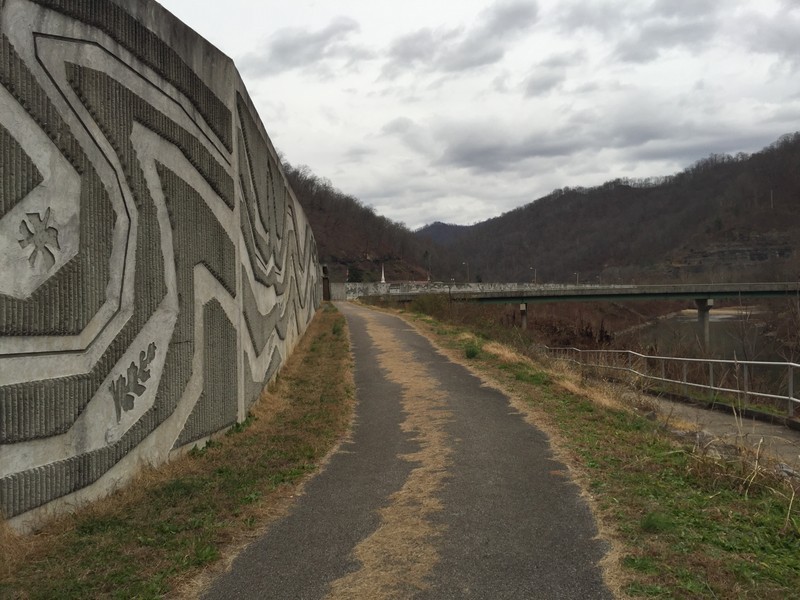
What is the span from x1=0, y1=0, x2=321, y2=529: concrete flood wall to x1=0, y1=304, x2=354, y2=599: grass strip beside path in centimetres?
26

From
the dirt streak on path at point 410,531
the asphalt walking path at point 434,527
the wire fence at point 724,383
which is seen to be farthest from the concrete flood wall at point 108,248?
the wire fence at point 724,383

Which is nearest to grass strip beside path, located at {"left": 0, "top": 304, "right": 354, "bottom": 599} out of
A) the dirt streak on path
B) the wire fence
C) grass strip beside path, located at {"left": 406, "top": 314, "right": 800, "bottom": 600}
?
the dirt streak on path

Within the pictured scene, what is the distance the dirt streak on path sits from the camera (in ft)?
13.0

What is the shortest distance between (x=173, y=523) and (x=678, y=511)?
3.99 meters

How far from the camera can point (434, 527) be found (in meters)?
4.90

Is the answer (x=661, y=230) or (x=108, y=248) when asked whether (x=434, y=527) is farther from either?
(x=661, y=230)

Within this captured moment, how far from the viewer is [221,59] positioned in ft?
27.7

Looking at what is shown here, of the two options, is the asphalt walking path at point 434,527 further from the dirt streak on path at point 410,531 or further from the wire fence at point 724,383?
the wire fence at point 724,383

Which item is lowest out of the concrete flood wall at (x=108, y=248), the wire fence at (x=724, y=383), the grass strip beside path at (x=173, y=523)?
the wire fence at (x=724, y=383)

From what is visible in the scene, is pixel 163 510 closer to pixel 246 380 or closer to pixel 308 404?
pixel 246 380

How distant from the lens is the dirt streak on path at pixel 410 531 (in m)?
3.97

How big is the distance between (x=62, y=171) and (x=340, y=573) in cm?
384

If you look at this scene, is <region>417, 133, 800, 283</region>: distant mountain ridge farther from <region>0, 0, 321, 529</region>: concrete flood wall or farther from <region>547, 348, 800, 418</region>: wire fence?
<region>0, 0, 321, 529</region>: concrete flood wall

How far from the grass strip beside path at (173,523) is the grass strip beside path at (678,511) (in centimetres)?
278
